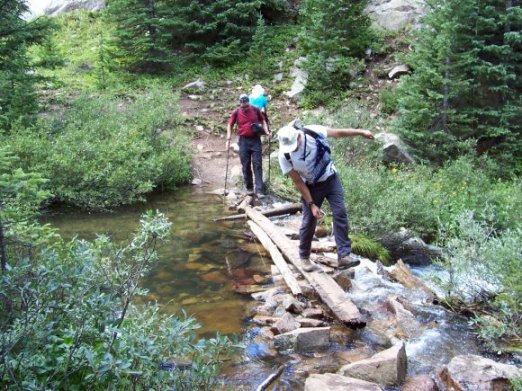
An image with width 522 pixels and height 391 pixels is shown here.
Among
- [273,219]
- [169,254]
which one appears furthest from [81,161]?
[273,219]

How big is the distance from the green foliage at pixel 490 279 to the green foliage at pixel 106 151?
6.62 m

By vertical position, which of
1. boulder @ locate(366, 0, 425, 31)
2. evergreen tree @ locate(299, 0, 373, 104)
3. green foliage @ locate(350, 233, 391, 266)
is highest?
boulder @ locate(366, 0, 425, 31)

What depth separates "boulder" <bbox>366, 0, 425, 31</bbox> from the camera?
19641 millimetres

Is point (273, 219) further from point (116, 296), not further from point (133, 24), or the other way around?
point (133, 24)

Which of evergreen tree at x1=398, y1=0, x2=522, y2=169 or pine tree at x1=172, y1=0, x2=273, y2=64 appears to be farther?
pine tree at x1=172, y1=0, x2=273, y2=64

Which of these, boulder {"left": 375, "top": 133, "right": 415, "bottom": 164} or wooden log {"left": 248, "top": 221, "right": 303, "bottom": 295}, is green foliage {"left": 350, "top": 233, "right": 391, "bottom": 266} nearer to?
wooden log {"left": 248, "top": 221, "right": 303, "bottom": 295}

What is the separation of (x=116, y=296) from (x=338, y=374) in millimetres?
2219

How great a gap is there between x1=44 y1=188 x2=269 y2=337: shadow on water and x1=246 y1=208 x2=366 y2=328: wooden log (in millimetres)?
461

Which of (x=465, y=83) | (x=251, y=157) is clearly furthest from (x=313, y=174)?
(x=465, y=83)

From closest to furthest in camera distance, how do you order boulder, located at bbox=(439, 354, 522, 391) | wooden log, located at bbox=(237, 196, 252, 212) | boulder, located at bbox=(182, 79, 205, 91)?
boulder, located at bbox=(439, 354, 522, 391) → wooden log, located at bbox=(237, 196, 252, 212) → boulder, located at bbox=(182, 79, 205, 91)

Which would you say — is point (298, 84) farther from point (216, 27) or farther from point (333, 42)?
point (216, 27)

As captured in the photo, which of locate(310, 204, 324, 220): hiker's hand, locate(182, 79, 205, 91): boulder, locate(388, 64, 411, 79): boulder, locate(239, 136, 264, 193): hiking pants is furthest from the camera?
locate(182, 79, 205, 91): boulder

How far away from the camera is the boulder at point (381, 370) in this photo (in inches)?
172

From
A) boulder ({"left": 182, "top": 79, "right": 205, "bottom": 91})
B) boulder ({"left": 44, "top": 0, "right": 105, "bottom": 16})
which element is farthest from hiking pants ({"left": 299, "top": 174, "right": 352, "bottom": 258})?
boulder ({"left": 44, "top": 0, "right": 105, "bottom": 16})
